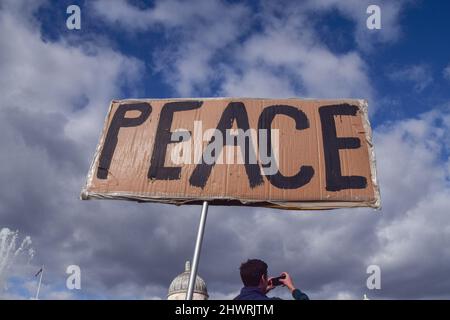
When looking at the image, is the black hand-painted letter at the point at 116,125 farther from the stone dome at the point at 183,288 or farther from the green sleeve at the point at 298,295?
the stone dome at the point at 183,288

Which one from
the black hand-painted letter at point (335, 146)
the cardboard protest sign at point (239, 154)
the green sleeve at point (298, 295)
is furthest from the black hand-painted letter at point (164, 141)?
the green sleeve at point (298, 295)

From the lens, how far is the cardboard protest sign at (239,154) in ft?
16.9

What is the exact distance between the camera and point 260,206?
205 inches

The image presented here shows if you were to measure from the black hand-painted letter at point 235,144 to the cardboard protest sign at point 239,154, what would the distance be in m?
0.01

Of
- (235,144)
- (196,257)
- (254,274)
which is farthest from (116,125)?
(254,274)

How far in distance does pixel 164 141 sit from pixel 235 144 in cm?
113

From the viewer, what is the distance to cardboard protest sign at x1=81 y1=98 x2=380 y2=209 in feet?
16.9

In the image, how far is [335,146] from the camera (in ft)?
18.1

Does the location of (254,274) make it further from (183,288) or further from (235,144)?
(183,288)
